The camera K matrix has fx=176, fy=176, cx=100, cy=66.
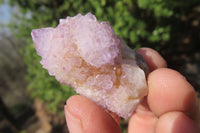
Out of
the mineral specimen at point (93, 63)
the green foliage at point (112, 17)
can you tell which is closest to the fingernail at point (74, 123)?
the mineral specimen at point (93, 63)

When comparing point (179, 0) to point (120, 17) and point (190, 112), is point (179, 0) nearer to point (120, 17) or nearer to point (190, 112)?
point (120, 17)

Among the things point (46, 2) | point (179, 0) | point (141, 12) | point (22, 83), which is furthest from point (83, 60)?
point (22, 83)

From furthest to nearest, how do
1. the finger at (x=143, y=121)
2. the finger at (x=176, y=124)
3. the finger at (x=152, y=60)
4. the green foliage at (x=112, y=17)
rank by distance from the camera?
1. the green foliage at (x=112, y=17)
2. the finger at (x=152, y=60)
3. the finger at (x=143, y=121)
4. the finger at (x=176, y=124)

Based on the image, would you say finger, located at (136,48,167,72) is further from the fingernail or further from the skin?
the fingernail

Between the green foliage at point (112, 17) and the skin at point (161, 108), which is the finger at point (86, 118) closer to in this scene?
the skin at point (161, 108)

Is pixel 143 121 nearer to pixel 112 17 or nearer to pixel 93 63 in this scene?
pixel 93 63

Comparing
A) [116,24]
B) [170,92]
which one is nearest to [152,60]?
[170,92]

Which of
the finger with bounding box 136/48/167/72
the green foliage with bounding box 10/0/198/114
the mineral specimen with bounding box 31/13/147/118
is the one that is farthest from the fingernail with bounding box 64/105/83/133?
the green foliage with bounding box 10/0/198/114
